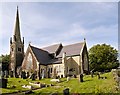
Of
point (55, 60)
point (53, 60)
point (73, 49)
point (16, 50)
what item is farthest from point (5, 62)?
point (73, 49)

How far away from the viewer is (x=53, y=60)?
2751 inches

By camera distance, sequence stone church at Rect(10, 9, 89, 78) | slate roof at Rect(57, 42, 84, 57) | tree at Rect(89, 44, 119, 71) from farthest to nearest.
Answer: tree at Rect(89, 44, 119, 71) → slate roof at Rect(57, 42, 84, 57) → stone church at Rect(10, 9, 89, 78)

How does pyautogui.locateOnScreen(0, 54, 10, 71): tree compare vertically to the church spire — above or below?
below

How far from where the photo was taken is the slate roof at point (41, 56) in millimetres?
68463

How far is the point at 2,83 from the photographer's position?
33.2 meters

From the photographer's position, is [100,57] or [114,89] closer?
[114,89]

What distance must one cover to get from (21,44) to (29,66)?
32.9ft

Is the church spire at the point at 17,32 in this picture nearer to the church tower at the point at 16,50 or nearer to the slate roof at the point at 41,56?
the church tower at the point at 16,50

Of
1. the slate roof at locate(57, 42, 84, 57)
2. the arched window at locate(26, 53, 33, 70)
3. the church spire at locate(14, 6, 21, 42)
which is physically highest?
the church spire at locate(14, 6, 21, 42)

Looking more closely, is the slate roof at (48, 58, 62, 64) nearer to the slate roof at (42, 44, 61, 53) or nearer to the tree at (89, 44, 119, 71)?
the slate roof at (42, 44, 61, 53)

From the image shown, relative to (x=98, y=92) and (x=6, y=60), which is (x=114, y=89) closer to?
(x=98, y=92)

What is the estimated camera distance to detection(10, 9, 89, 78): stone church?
65.7 m

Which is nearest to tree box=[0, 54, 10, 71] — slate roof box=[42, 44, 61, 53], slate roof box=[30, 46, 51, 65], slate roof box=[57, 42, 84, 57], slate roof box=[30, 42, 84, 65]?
slate roof box=[42, 44, 61, 53]

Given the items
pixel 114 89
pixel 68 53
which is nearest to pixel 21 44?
pixel 68 53
